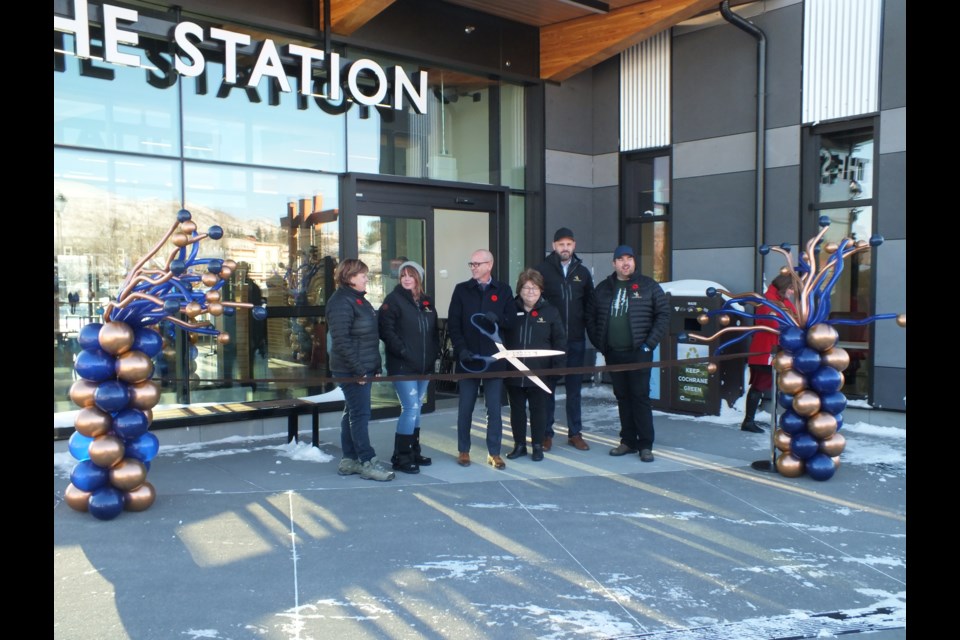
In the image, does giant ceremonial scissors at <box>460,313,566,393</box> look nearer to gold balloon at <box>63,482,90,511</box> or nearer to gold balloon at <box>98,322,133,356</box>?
gold balloon at <box>98,322,133,356</box>

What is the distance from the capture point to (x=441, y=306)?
11.9 metres

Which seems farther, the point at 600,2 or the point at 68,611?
the point at 600,2

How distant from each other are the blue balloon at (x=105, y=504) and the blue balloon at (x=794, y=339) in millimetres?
4935

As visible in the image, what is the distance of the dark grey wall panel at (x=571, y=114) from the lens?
33.1 ft

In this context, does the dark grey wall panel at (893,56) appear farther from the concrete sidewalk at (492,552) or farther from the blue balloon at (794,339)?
the concrete sidewalk at (492,552)

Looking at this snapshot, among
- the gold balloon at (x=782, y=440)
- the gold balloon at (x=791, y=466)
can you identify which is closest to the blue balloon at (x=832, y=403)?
the gold balloon at (x=782, y=440)

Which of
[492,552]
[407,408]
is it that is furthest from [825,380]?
[407,408]

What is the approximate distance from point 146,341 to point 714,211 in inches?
261

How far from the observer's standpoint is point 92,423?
16.5 feet

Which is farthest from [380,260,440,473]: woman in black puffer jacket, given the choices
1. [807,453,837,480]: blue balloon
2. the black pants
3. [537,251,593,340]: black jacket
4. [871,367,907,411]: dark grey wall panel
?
[871,367,907,411]: dark grey wall panel

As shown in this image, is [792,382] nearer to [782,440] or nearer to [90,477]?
[782,440]

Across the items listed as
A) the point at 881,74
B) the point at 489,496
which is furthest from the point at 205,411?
the point at 881,74

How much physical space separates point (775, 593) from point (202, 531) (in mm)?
3365
